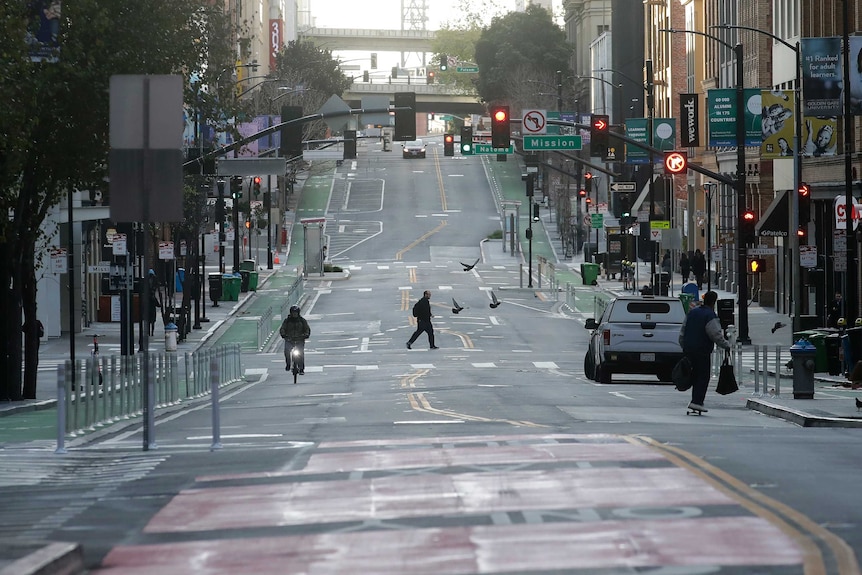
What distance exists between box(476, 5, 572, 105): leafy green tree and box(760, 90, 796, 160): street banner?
318ft

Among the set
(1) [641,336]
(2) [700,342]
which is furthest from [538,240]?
(2) [700,342]

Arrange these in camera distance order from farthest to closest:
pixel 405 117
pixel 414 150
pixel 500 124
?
1. pixel 414 150
2. pixel 500 124
3. pixel 405 117

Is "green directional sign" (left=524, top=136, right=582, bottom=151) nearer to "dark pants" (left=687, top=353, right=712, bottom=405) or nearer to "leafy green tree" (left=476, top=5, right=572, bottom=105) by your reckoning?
"dark pants" (left=687, top=353, right=712, bottom=405)

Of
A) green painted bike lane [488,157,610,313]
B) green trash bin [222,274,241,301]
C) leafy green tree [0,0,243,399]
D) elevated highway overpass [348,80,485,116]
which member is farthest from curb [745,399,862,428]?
elevated highway overpass [348,80,485,116]

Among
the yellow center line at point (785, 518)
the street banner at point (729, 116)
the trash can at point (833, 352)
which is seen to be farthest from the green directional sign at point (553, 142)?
the yellow center line at point (785, 518)

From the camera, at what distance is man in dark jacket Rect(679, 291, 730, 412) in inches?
911

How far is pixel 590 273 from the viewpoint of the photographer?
249ft

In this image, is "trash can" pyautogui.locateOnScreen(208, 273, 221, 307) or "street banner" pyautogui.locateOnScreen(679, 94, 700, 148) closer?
"street banner" pyautogui.locateOnScreen(679, 94, 700, 148)

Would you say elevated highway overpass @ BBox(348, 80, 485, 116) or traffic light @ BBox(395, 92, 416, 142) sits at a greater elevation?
elevated highway overpass @ BBox(348, 80, 485, 116)

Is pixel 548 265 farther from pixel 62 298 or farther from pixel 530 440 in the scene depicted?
pixel 530 440

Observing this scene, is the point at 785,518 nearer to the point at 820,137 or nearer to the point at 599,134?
the point at 599,134

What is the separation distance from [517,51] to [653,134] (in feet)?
298

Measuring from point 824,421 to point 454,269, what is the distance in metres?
63.0

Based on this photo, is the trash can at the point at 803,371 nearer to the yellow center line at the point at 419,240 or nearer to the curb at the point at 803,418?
Answer: the curb at the point at 803,418
